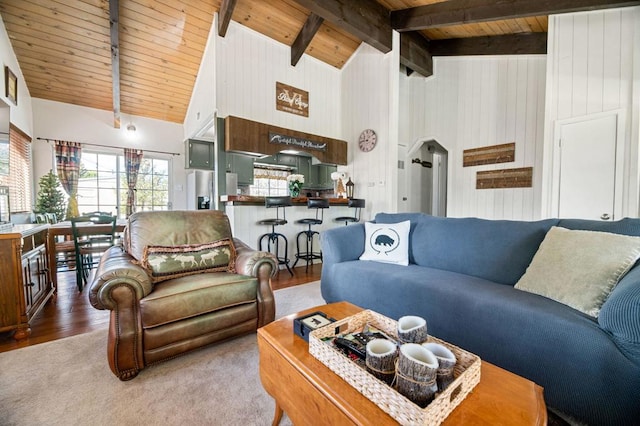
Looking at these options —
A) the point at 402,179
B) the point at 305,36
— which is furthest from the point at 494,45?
the point at 305,36

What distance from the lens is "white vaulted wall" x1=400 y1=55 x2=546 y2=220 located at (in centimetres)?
418

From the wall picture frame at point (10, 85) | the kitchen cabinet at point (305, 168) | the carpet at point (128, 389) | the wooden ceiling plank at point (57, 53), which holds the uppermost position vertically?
the wooden ceiling plank at point (57, 53)

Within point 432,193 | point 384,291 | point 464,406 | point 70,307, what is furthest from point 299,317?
point 432,193

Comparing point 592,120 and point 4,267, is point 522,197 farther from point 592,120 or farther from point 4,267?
point 4,267

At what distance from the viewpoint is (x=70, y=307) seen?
2598 mm

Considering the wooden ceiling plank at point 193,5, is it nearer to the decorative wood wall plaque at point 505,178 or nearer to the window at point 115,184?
the window at point 115,184

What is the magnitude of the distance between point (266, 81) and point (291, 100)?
0.56 metres

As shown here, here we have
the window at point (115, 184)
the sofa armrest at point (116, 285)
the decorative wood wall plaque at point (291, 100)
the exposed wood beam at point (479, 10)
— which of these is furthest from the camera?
the window at point (115, 184)

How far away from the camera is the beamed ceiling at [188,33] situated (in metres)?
3.69

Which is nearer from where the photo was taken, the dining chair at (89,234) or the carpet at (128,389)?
the carpet at (128,389)

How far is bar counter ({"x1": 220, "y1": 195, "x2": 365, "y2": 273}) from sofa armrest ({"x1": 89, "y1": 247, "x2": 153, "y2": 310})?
6.69 feet

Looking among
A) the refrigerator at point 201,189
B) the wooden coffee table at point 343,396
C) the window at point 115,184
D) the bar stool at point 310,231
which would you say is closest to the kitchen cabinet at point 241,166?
the refrigerator at point 201,189

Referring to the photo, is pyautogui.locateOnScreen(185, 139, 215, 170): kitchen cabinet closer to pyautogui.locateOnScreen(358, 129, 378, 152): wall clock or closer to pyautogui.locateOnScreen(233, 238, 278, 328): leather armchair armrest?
pyautogui.locateOnScreen(358, 129, 378, 152): wall clock

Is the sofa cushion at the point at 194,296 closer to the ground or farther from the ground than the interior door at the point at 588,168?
closer to the ground
